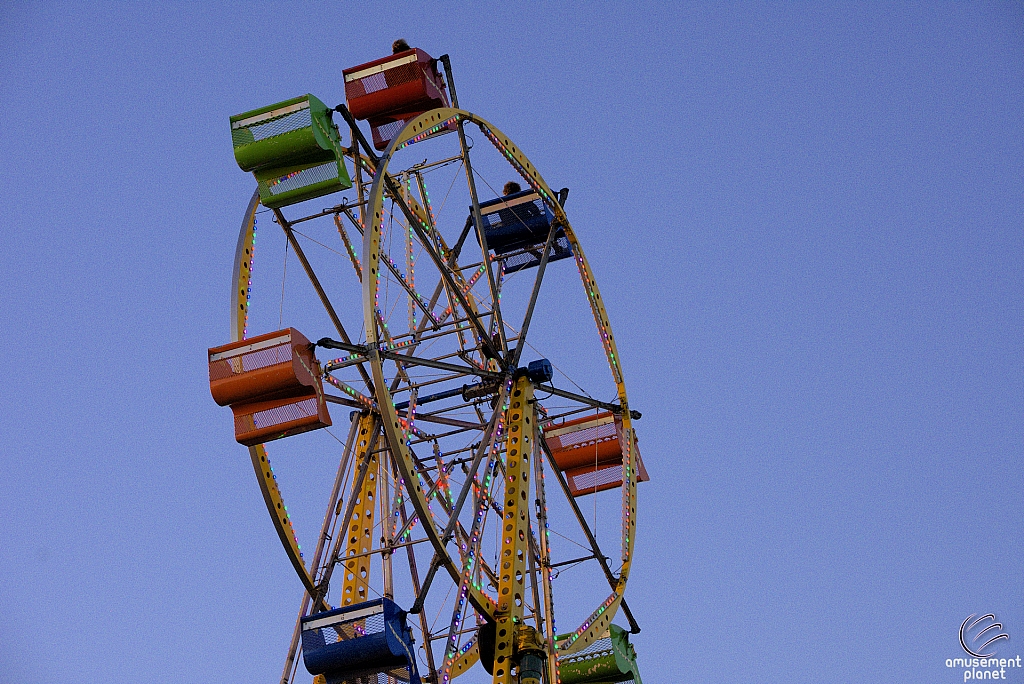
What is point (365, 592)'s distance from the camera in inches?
928

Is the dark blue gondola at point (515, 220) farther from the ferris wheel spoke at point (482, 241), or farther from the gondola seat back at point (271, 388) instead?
the gondola seat back at point (271, 388)

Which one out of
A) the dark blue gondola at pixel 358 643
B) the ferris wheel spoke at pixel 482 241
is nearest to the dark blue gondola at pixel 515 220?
the ferris wheel spoke at pixel 482 241

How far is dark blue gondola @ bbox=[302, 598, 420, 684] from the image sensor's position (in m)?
20.0

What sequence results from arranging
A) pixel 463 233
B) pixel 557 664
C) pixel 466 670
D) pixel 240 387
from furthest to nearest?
pixel 463 233 → pixel 466 670 → pixel 557 664 → pixel 240 387

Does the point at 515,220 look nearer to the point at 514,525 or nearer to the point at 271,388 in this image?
the point at 514,525

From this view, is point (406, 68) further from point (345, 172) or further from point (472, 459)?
point (472, 459)

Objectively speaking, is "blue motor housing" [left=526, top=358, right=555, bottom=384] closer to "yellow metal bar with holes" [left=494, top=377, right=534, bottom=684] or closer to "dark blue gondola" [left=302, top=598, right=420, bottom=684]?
"yellow metal bar with holes" [left=494, top=377, right=534, bottom=684]

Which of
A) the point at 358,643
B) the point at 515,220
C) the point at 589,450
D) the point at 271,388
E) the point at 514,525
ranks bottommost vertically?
the point at 358,643

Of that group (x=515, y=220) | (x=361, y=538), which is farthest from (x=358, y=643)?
(x=515, y=220)

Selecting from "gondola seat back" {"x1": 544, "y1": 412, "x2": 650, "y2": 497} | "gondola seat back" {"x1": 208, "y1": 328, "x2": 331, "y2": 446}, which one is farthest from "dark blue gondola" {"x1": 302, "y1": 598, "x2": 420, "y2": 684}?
"gondola seat back" {"x1": 544, "y1": 412, "x2": 650, "y2": 497}

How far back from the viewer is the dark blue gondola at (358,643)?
65.5 feet

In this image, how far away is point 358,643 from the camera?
20.0 meters

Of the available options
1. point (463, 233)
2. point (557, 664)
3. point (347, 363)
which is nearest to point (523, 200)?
point (463, 233)

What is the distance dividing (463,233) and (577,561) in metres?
5.69
